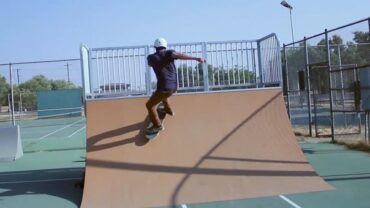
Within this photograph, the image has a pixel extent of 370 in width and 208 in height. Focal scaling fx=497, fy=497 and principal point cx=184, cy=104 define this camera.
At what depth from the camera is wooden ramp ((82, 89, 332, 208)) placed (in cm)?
903

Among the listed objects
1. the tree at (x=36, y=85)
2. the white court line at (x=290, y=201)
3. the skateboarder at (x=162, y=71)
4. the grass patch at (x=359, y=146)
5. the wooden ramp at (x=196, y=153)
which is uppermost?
the tree at (x=36, y=85)

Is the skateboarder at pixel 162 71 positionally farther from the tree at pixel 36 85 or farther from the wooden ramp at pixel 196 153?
the tree at pixel 36 85

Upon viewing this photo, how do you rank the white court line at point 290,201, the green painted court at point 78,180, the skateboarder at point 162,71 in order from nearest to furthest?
the white court line at point 290,201
the green painted court at point 78,180
the skateboarder at point 162,71

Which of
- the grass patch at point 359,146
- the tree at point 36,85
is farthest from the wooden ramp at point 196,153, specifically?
the tree at point 36,85

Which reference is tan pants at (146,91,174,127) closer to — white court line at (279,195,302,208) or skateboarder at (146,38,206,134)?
skateboarder at (146,38,206,134)

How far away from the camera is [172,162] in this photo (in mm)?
9828

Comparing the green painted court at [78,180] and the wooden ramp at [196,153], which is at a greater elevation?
the wooden ramp at [196,153]

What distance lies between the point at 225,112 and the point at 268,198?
2.68 m

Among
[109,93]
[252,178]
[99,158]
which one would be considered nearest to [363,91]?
[252,178]

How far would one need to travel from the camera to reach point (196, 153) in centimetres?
1005

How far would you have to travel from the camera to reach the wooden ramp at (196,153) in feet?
29.6

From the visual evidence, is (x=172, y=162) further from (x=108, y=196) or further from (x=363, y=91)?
(x=363, y=91)

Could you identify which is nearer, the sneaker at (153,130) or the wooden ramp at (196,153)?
the wooden ramp at (196,153)

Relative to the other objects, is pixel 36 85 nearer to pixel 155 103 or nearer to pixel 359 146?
pixel 359 146
